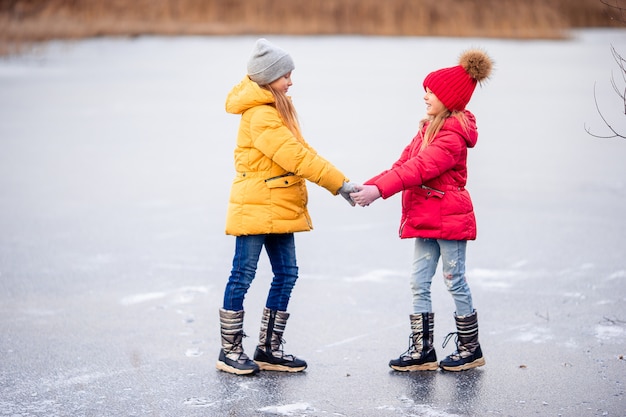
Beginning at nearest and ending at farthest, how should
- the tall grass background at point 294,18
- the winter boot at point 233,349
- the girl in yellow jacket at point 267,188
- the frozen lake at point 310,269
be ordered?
the frozen lake at point 310,269
the girl in yellow jacket at point 267,188
the winter boot at point 233,349
the tall grass background at point 294,18

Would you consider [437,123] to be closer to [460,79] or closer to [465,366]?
[460,79]

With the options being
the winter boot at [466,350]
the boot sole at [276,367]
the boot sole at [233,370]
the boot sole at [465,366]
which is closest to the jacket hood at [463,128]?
the winter boot at [466,350]

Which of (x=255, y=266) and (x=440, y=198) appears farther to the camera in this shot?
(x=255, y=266)

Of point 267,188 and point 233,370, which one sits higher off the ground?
point 267,188

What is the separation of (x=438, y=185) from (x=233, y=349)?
125cm

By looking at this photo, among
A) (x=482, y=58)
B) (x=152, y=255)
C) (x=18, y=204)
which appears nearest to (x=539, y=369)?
(x=482, y=58)

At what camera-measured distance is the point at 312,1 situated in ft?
90.9

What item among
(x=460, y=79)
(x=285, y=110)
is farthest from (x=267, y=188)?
(x=460, y=79)

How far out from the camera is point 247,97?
14.3 feet

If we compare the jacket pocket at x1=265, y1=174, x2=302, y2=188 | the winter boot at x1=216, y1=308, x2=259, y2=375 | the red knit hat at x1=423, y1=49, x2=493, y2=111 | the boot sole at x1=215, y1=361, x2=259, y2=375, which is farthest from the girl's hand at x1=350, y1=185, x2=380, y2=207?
the boot sole at x1=215, y1=361, x2=259, y2=375

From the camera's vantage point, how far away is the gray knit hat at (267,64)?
4352mm

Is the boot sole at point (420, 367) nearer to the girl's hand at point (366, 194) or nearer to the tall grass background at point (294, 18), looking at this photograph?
the girl's hand at point (366, 194)

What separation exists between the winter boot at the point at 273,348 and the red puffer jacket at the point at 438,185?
746 mm

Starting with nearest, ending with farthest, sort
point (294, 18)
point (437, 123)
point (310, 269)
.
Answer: point (437, 123), point (310, 269), point (294, 18)
